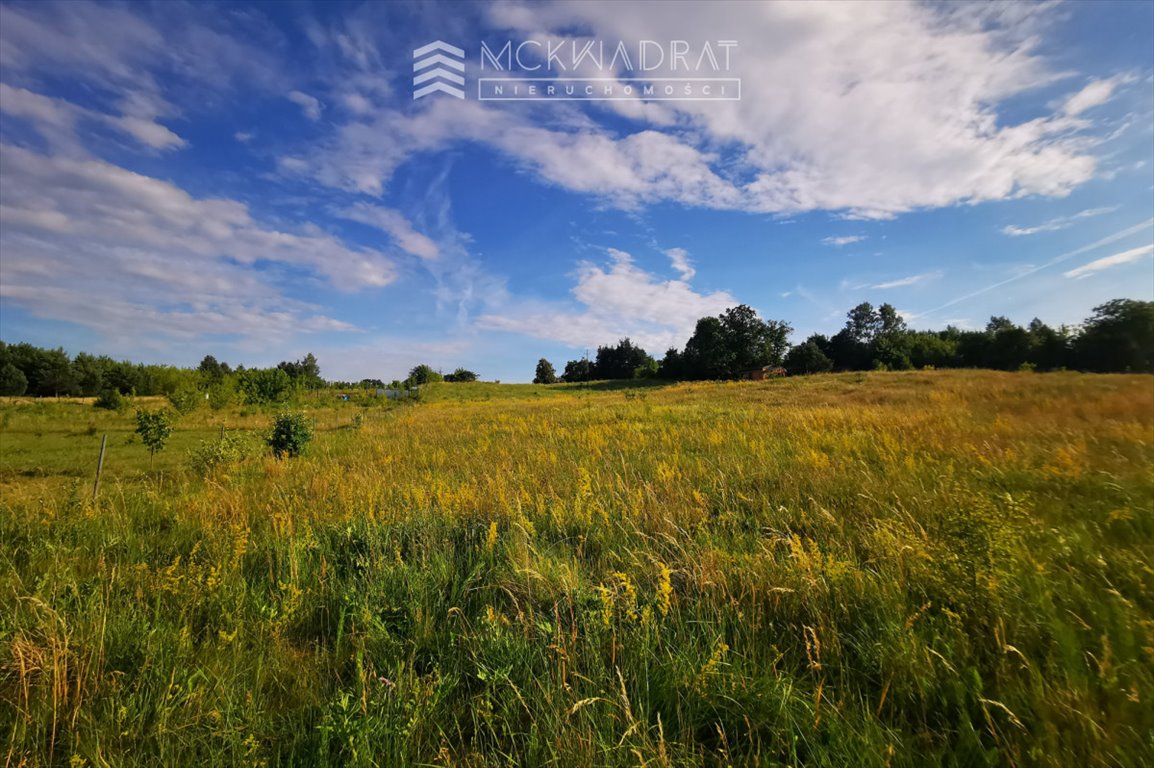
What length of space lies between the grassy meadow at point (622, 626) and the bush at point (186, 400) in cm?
2517

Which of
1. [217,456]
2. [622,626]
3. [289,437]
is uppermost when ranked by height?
[289,437]

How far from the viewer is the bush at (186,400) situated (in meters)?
24.2

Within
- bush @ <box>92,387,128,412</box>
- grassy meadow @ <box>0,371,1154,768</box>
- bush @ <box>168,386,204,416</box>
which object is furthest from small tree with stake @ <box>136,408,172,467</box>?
bush @ <box>92,387,128,412</box>

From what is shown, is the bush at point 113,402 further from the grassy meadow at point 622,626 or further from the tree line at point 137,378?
the grassy meadow at point 622,626

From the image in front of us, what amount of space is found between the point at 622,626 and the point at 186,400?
32.3 m

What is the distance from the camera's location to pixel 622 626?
7.84 feet

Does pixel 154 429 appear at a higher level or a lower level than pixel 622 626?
higher

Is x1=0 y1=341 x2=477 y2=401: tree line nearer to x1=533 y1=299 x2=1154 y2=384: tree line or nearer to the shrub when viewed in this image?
the shrub

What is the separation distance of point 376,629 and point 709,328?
6852cm

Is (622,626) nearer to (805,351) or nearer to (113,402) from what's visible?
(113,402)

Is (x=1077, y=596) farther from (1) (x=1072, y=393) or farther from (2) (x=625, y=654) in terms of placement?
(1) (x=1072, y=393)

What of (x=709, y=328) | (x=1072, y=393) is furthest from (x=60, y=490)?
(x=709, y=328)

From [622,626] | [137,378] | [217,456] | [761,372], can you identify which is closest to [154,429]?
[217,456]

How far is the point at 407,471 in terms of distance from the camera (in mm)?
7375
